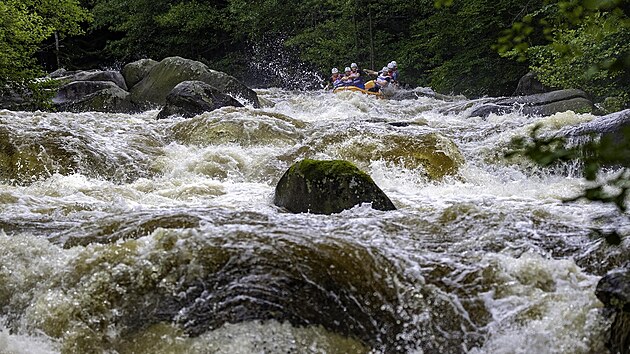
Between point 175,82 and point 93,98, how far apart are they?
1.76 metres

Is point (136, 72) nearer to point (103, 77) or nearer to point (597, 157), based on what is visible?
point (103, 77)

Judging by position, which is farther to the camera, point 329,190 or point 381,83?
point 381,83

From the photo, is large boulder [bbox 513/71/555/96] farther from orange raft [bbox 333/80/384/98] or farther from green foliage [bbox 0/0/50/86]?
green foliage [bbox 0/0/50/86]

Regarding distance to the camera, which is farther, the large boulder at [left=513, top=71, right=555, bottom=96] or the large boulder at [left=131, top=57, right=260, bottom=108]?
the large boulder at [left=513, top=71, right=555, bottom=96]

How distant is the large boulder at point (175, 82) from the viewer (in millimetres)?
13258

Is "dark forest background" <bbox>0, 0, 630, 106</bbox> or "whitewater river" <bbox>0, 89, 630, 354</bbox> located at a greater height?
"dark forest background" <bbox>0, 0, 630, 106</bbox>

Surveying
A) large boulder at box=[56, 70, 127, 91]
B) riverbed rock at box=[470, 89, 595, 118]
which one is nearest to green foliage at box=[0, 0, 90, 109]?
large boulder at box=[56, 70, 127, 91]

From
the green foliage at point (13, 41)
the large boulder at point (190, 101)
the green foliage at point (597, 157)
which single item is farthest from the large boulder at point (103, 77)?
the green foliage at point (597, 157)

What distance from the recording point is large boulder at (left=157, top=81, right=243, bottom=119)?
1020 centimetres

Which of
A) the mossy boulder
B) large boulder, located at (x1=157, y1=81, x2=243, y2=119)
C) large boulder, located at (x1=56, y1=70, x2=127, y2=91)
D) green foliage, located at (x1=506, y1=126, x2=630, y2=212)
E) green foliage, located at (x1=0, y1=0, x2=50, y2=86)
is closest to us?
green foliage, located at (x1=506, y1=126, x2=630, y2=212)

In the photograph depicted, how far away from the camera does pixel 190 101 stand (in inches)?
404

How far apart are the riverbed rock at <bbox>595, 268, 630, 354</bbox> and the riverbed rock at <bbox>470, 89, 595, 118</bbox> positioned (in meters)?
8.24

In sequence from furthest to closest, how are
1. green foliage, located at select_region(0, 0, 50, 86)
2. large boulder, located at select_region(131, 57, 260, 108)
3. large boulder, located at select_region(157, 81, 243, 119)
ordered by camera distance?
large boulder, located at select_region(131, 57, 260, 108)
large boulder, located at select_region(157, 81, 243, 119)
green foliage, located at select_region(0, 0, 50, 86)

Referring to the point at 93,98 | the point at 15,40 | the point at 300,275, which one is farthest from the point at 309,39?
the point at 300,275
